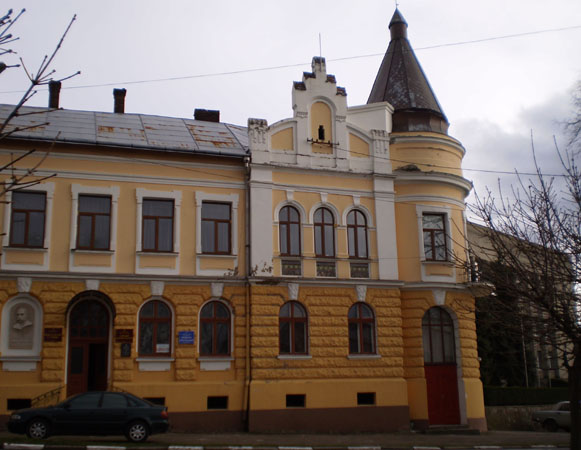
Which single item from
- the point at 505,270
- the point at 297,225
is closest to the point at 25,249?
the point at 297,225

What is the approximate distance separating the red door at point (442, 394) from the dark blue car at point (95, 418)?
10280 mm

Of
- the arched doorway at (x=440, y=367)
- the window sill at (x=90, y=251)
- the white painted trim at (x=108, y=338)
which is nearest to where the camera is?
the white painted trim at (x=108, y=338)

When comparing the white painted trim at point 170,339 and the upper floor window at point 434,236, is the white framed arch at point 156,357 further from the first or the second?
the upper floor window at point 434,236

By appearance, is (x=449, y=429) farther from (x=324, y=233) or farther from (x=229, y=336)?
(x=229, y=336)

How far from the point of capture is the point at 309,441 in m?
19.8

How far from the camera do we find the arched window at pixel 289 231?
2362cm

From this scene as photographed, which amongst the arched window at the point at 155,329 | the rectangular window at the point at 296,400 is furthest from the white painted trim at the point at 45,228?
the rectangular window at the point at 296,400

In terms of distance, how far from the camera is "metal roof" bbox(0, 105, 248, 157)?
2280 cm

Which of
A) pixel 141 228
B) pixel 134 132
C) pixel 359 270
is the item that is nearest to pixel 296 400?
pixel 359 270

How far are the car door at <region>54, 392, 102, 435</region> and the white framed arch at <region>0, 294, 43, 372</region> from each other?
3.51 meters

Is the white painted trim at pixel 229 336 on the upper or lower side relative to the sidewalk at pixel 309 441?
upper

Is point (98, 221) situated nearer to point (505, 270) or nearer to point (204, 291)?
point (204, 291)

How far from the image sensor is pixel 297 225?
23922mm

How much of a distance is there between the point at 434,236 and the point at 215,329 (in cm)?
913
